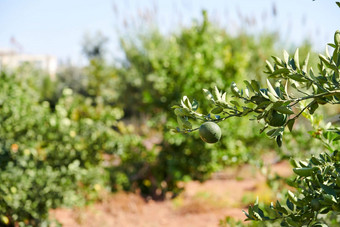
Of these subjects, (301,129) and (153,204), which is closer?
(301,129)

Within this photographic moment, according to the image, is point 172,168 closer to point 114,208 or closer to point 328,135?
point 114,208

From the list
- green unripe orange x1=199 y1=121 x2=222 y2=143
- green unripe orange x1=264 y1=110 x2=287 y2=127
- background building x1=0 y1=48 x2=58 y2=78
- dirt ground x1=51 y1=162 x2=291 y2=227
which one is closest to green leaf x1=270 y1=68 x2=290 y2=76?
green unripe orange x1=264 y1=110 x2=287 y2=127

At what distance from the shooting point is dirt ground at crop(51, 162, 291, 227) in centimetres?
488

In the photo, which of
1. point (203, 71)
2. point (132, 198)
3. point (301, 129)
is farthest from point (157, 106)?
point (301, 129)

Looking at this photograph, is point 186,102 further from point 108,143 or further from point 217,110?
point 108,143

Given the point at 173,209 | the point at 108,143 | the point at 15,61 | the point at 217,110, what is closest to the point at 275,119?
the point at 217,110

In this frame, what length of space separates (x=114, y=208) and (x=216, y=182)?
8.40 feet

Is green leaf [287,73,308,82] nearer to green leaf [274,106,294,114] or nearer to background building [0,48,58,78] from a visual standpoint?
green leaf [274,106,294,114]

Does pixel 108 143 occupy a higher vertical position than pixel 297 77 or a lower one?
higher

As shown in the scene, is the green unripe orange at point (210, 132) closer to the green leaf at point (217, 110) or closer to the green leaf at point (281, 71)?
the green leaf at point (217, 110)

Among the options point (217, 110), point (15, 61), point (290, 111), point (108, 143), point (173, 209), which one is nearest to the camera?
point (290, 111)

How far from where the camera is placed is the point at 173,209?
572cm

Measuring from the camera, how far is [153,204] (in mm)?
5871

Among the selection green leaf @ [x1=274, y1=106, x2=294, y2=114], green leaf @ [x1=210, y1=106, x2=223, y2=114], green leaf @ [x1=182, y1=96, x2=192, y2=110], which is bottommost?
green leaf @ [x1=274, y1=106, x2=294, y2=114]
